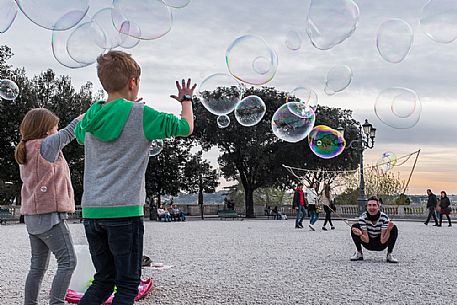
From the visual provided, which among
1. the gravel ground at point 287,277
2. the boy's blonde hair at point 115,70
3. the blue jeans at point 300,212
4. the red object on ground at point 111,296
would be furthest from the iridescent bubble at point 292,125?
the boy's blonde hair at point 115,70

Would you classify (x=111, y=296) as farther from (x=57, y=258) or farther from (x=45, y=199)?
(x=45, y=199)

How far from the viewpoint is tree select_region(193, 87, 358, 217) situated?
3738 cm

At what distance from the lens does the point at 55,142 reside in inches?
140

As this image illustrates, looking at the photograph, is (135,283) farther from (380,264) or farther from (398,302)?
(380,264)

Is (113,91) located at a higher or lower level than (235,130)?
lower

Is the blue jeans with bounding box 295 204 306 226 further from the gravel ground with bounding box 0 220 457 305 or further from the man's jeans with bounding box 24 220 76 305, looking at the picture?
the man's jeans with bounding box 24 220 76 305

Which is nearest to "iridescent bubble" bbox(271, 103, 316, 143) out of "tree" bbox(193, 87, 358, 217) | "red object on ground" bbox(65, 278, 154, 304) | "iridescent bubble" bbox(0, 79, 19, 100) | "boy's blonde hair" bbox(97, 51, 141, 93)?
"iridescent bubble" bbox(0, 79, 19, 100)

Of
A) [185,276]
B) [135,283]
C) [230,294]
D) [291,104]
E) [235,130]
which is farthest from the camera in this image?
[235,130]

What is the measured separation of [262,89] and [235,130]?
12.0 ft

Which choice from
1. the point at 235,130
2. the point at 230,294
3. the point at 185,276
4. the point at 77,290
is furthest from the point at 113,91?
the point at 235,130

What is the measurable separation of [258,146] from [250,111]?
85.1ft

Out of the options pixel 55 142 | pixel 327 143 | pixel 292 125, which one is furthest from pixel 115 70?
pixel 327 143

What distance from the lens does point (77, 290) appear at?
16.0ft

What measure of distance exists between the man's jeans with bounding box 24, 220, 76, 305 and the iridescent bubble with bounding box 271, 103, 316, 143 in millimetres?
7256
